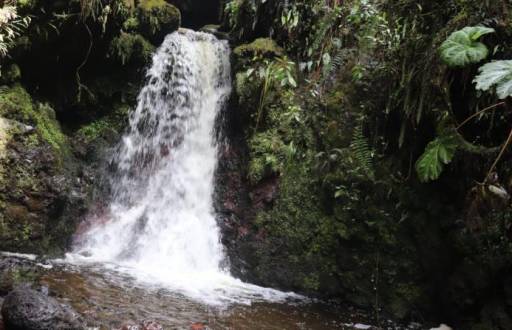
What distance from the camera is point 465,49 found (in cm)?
290

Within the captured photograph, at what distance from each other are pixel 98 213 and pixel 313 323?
379cm

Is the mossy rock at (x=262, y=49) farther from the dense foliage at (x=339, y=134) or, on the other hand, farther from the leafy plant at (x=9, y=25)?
the leafy plant at (x=9, y=25)

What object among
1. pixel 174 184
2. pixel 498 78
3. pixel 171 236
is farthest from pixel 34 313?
pixel 174 184

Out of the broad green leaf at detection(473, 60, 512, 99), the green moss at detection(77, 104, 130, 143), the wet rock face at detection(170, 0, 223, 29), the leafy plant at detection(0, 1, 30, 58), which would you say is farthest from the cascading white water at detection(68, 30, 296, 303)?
the broad green leaf at detection(473, 60, 512, 99)

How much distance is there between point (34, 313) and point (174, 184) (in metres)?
4.00

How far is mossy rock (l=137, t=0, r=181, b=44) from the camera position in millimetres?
7285

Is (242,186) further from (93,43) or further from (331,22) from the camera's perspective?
(93,43)

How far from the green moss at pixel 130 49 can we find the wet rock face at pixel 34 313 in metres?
4.70

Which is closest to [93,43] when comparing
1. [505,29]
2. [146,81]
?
[146,81]

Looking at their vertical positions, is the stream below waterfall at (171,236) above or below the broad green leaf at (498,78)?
below

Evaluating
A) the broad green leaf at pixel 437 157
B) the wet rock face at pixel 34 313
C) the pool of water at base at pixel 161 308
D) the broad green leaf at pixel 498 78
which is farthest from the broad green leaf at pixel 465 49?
the wet rock face at pixel 34 313

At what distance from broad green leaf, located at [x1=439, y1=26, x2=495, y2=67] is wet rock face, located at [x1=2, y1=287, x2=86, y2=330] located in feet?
11.3

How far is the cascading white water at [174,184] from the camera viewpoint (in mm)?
A: 5484

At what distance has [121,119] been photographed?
728 centimetres
